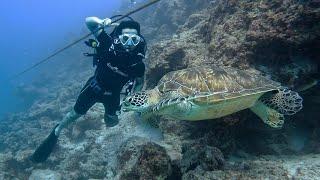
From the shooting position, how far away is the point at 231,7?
6.16 m

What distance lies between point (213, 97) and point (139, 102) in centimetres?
101

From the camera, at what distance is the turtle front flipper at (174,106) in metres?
3.70

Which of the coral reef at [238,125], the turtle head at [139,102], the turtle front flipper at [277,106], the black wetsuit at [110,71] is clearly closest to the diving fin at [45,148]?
the coral reef at [238,125]

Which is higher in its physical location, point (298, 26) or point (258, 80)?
point (298, 26)

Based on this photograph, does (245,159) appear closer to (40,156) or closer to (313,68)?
(313,68)

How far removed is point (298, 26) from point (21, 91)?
2303 cm

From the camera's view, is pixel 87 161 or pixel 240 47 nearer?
pixel 240 47

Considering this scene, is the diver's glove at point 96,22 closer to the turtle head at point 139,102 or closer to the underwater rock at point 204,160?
the turtle head at point 139,102

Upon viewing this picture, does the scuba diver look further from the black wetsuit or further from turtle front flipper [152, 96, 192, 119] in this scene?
turtle front flipper [152, 96, 192, 119]

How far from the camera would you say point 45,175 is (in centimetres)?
805

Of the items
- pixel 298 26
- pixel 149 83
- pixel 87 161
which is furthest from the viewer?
pixel 87 161

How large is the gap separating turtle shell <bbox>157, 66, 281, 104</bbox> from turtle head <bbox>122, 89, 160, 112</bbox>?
0.94ft

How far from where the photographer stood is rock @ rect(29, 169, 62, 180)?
779 cm

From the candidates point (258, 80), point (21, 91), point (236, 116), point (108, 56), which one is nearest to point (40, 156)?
point (108, 56)
